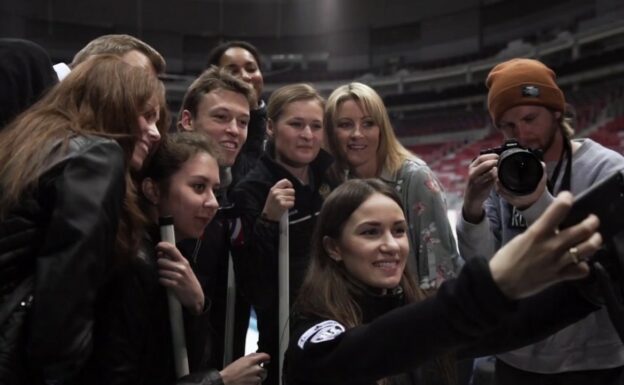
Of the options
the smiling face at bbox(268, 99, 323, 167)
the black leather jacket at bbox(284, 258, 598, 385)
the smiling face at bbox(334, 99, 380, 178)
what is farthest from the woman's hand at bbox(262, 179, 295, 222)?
the black leather jacket at bbox(284, 258, 598, 385)

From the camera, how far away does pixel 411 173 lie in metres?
1.66

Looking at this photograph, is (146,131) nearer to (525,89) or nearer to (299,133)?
(299,133)

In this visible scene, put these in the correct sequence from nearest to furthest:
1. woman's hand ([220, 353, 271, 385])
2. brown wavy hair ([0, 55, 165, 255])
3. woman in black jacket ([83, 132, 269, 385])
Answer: brown wavy hair ([0, 55, 165, 255]), woman in black jacket ([83, 132, 269, 385]), woman's hand ([220, 353, 271, 385])

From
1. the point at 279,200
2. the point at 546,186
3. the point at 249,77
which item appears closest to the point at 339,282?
the point at 279,200

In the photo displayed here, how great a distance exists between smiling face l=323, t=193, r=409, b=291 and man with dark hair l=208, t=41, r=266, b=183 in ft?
2.80

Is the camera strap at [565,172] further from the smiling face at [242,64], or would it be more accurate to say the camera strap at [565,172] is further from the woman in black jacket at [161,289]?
the smiling face at [242,64]

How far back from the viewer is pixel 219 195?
168cm

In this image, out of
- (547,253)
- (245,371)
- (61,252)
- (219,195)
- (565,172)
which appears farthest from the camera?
(219,195)

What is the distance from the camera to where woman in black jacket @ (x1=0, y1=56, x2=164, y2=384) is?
80 cm

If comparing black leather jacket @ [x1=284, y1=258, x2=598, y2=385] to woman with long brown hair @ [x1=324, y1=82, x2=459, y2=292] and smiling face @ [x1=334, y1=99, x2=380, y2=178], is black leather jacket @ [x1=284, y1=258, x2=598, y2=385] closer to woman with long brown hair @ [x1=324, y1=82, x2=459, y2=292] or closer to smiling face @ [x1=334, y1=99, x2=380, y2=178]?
woman with long brown hair @ [x1=324, y1=82, x2=459, y2=292]

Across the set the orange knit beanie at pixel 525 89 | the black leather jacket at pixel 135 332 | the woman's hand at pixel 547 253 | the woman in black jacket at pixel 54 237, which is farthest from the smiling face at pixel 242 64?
the woman's hand at pixel 547 253

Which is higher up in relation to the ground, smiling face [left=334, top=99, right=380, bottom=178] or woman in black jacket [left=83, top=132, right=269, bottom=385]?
smiling face [left=334, top=99, right=380, bottom=178]

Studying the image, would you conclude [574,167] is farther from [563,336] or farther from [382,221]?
[382,221]

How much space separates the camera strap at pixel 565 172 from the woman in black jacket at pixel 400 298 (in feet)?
1.21
